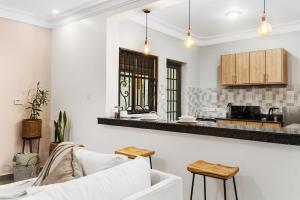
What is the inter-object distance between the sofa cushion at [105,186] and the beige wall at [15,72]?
3.21 metres

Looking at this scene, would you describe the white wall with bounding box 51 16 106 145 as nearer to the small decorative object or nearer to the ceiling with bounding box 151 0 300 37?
the small decorative object

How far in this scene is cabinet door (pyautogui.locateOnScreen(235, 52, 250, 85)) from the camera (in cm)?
511

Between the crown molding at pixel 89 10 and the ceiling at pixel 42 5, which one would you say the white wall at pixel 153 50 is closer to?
the crown molding at pixel 89 10

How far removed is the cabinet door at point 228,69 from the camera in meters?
5.32

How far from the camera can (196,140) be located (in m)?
2.79

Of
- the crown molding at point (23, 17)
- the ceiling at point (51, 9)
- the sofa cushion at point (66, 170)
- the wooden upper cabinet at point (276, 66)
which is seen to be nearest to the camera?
the sofa cushion at point (66, 170)

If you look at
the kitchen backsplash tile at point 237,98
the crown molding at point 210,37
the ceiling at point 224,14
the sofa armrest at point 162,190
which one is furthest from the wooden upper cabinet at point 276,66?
the sofa armrest at point 162,190

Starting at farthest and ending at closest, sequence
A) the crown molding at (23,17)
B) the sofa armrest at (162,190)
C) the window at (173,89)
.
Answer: the window at (173,89), the crown molding at (23,17), the sofa armrest at (162,190)

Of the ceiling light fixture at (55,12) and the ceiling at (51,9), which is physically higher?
the ceiling light fixture at (55,12)

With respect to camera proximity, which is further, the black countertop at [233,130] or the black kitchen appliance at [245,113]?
the black kitchen appliance at [245,113]

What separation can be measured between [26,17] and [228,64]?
4.12 meters

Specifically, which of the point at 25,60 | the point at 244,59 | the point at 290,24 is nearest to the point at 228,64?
the point at 244,59

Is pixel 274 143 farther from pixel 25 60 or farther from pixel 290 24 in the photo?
pixel 25 60

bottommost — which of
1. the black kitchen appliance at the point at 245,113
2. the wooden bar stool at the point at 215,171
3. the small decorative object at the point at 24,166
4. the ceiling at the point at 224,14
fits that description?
the small decorative object at the point at 24,166
